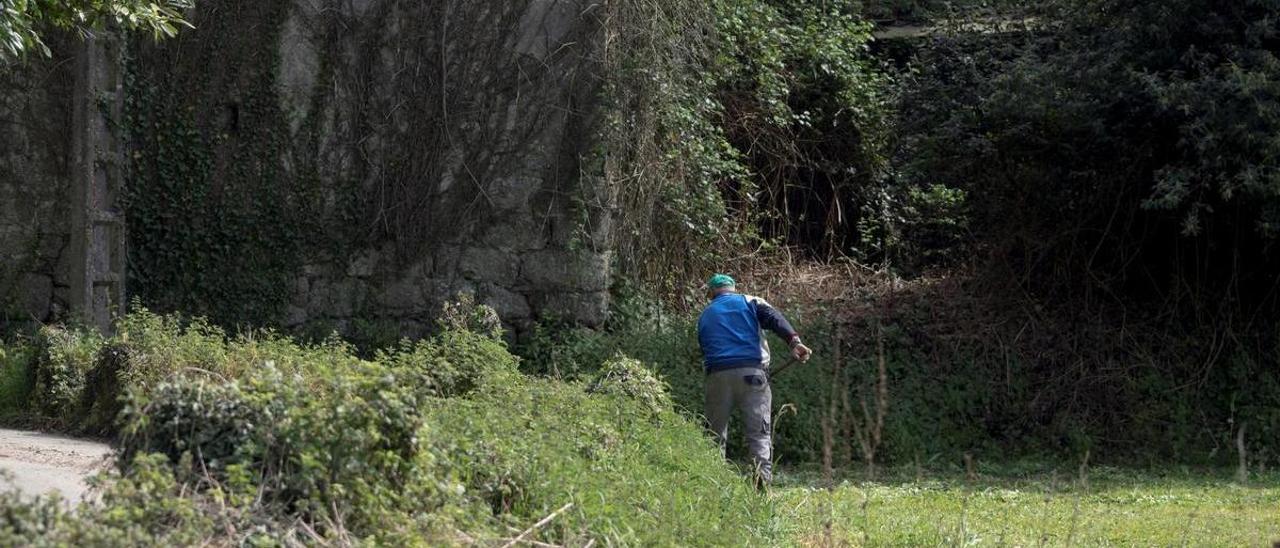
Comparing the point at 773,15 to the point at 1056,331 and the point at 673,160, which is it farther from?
the point at 1056,331

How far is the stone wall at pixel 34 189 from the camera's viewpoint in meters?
13.5

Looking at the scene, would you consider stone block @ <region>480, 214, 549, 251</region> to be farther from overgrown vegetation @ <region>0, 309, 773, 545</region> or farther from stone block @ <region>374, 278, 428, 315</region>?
overgrown vegetation @ <region>0, 309, 773, 545</region>

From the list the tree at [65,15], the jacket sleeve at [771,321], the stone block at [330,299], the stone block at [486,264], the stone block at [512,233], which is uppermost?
the tree at [65,15]

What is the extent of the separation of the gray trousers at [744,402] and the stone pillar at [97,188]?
5753mm

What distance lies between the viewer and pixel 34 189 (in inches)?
535

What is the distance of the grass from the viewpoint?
8656 millimetres

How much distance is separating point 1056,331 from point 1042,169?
1556 mm

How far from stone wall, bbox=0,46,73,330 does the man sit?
6.38 m

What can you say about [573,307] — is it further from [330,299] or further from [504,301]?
[330,299]

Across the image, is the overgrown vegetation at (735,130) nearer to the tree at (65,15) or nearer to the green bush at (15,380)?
the tree at (65,15)

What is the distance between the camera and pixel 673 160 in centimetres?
1495

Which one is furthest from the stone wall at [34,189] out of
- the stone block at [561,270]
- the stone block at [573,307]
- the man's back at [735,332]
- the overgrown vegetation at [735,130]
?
the man's back at [735,332]

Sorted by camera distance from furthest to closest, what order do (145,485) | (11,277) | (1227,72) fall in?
1. (11,277)
2. (1227,72)
3. (145,485)

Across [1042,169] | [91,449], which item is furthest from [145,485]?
[1042,169]
